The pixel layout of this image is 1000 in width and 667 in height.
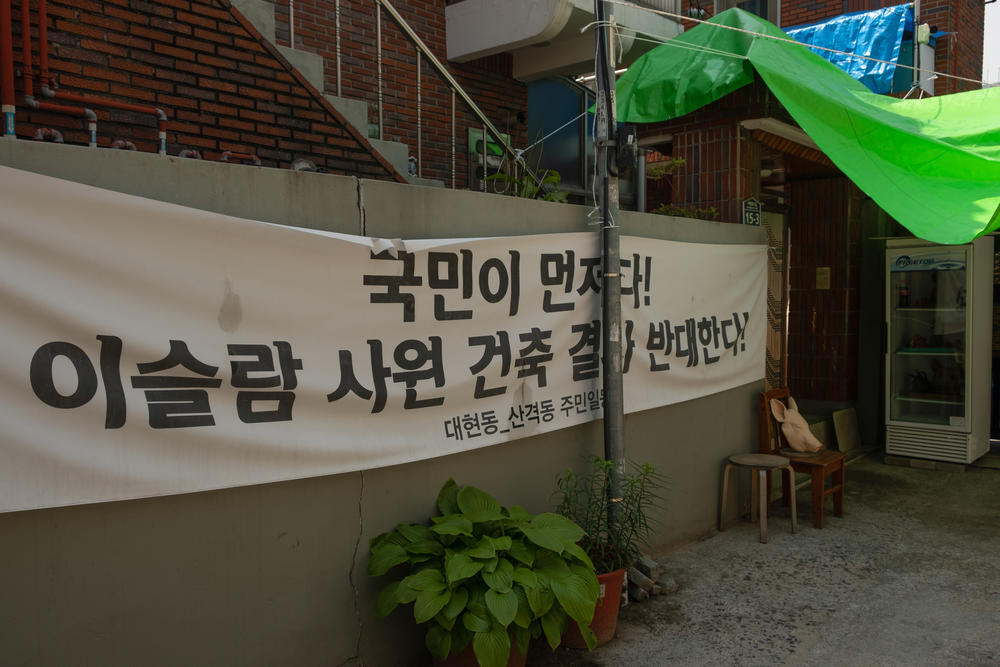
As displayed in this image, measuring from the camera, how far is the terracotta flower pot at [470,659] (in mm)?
3465

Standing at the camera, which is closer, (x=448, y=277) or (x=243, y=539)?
(x=243, y=539)

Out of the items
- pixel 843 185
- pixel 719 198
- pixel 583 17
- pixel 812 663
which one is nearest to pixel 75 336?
pixel 812 663

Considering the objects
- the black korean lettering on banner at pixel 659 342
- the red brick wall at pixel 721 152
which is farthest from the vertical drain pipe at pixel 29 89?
Result: the red brick wall at pixel 721 152

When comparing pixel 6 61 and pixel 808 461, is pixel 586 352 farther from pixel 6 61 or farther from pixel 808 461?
pixel 6 61

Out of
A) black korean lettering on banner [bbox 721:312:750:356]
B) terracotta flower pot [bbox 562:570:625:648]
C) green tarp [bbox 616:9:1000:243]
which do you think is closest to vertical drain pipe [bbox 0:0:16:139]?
terracotta flower pot [bbox 562:570:625:648]

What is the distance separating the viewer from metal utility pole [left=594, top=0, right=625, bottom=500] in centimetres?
461

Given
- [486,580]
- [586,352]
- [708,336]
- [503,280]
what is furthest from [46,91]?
[708,336]

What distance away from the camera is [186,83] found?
5.05m

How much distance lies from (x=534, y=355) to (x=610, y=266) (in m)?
0.78

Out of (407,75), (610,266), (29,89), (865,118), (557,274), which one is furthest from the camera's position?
(407,75)

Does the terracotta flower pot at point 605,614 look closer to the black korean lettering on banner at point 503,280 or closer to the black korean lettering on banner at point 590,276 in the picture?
the black korean lettering on banner at point 503,280

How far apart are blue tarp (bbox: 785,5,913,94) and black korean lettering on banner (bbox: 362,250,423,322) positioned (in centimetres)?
753

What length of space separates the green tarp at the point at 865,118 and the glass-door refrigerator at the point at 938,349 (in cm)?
267

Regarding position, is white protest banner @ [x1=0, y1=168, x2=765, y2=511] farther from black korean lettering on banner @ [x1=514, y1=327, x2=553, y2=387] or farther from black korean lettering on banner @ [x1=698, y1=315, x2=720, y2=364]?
black korean lettering on banner @ [x1=698, y1=315, x2=720, y2=364]
